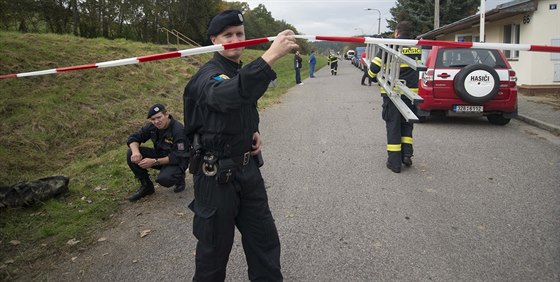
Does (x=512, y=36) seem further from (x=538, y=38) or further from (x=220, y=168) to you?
(x=220, y=168)

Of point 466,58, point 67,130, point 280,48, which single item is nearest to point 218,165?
point 280,48

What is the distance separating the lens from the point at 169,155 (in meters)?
4.87

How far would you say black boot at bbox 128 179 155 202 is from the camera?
15.8 ft

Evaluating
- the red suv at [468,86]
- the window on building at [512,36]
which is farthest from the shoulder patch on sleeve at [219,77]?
the window on building at [512,36]

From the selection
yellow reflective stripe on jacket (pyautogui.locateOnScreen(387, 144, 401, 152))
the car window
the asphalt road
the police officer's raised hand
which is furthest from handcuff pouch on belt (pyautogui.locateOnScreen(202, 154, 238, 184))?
the car window

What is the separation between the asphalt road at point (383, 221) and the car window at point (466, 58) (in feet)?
6.86

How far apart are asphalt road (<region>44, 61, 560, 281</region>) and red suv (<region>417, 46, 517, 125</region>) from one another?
3.94 feet

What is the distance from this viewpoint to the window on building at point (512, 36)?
14.7 meters

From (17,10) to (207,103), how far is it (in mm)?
22191

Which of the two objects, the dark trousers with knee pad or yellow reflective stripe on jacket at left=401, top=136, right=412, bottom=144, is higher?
yellow reflective stripe on jacket at left=401, top=136, right=412, bottom=144

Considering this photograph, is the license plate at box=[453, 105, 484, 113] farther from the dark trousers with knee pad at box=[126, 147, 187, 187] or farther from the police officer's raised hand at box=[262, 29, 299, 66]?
the police officer's raised hand at box=[262, 29, 299, 66]

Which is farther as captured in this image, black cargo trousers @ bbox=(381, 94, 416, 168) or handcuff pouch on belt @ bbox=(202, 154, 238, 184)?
black cargo trousers @ bbox=(381, 94, 416, 168)

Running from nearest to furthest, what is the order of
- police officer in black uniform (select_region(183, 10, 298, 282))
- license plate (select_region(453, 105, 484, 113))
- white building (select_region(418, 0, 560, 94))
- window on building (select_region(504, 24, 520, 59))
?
police officer in black uniform (select_region(183, 10, 298, 282)) < license plate (select_region(453, 105, 484, 113)) < white building (select_region(418, 0, 560, 94)) < window on building (select_region(504, 24, 520, 59))

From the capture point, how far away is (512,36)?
15.1 meters
